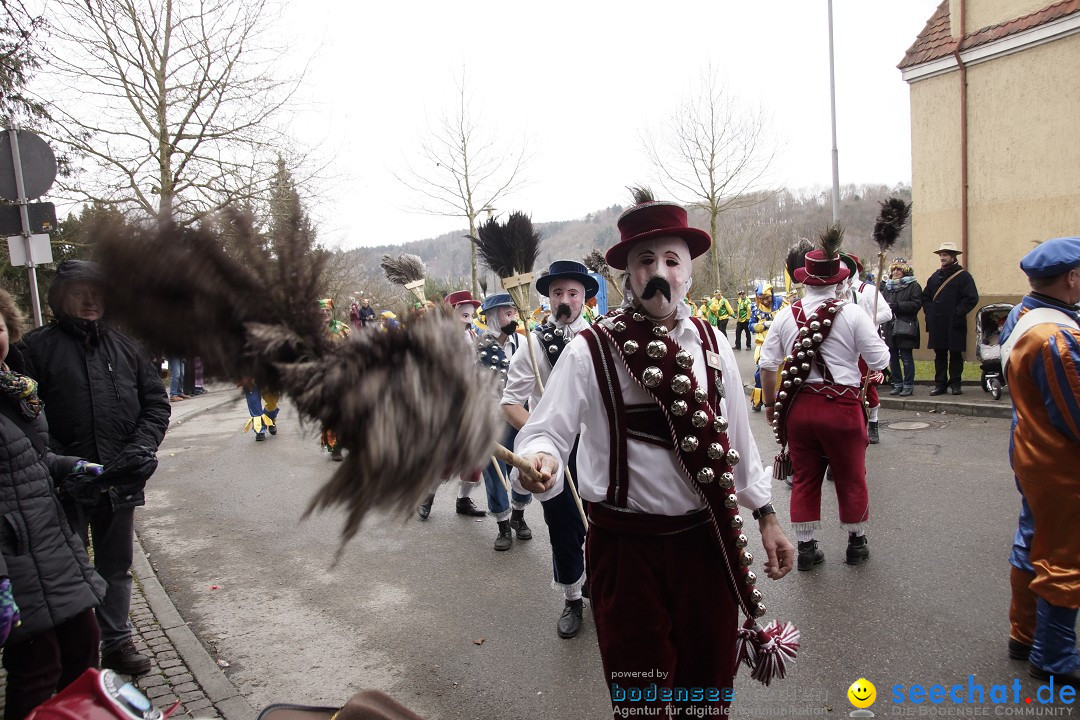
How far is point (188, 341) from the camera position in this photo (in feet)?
4.29

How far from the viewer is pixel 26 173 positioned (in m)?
5.24

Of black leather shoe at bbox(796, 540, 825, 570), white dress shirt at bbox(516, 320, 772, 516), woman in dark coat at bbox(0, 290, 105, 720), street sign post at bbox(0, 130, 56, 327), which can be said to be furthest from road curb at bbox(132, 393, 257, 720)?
black leather shoe at bbox(796, 540, 825, 570)

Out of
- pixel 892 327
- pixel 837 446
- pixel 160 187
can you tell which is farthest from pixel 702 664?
pixel 160 187

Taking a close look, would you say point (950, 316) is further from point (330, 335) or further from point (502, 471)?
point (330, 335)

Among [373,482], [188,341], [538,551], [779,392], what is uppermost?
[188,341]

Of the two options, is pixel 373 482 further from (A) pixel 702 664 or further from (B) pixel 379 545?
(B) pixel 379 545

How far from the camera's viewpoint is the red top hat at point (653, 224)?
2.64m

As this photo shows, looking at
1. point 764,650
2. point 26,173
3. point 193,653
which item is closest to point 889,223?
point 764,650

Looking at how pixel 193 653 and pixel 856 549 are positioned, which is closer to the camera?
pixel 193 653

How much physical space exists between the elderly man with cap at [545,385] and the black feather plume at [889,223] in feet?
10.1

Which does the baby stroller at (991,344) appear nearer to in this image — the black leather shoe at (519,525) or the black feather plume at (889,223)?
the black feather plume at (889,223)

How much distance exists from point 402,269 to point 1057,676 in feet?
16.4

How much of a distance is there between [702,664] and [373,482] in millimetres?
1661

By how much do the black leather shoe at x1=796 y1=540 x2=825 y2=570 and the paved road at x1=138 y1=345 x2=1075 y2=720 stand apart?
88mm
